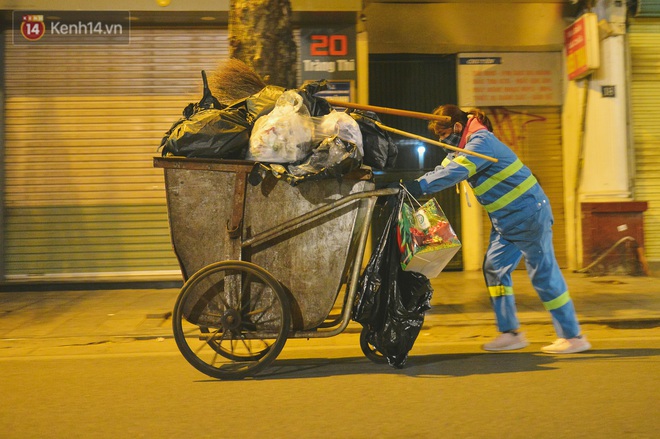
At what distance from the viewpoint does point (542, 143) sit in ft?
33.4

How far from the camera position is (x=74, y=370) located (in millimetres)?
5117

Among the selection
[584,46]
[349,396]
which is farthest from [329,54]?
[349,396]

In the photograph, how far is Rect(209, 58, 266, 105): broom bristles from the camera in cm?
525

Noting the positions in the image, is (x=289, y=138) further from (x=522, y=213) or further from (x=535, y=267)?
(x=535, y=267)

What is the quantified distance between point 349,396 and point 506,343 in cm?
165

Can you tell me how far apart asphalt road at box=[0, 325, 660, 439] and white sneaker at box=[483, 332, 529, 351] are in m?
0.09

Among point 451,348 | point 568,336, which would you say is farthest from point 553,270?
point 451,348

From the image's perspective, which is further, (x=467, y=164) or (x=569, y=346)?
(x=569, y=346)

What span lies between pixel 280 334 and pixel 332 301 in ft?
1.29

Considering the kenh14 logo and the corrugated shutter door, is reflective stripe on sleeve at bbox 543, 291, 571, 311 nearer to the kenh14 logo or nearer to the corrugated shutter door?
the corrugated shutter door

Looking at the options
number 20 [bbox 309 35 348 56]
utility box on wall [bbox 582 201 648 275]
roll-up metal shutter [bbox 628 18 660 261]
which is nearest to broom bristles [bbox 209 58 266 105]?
number 20 [bbox 309 35 348 56]

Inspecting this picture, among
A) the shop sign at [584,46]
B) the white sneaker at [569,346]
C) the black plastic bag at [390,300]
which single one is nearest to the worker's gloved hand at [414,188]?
the black plastic bag at [390,300]

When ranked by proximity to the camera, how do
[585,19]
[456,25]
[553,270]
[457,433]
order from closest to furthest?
1. [457,433]
2. [553,270]
3. [585,19]
4. [456,25]

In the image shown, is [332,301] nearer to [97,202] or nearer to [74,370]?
[74,370]
